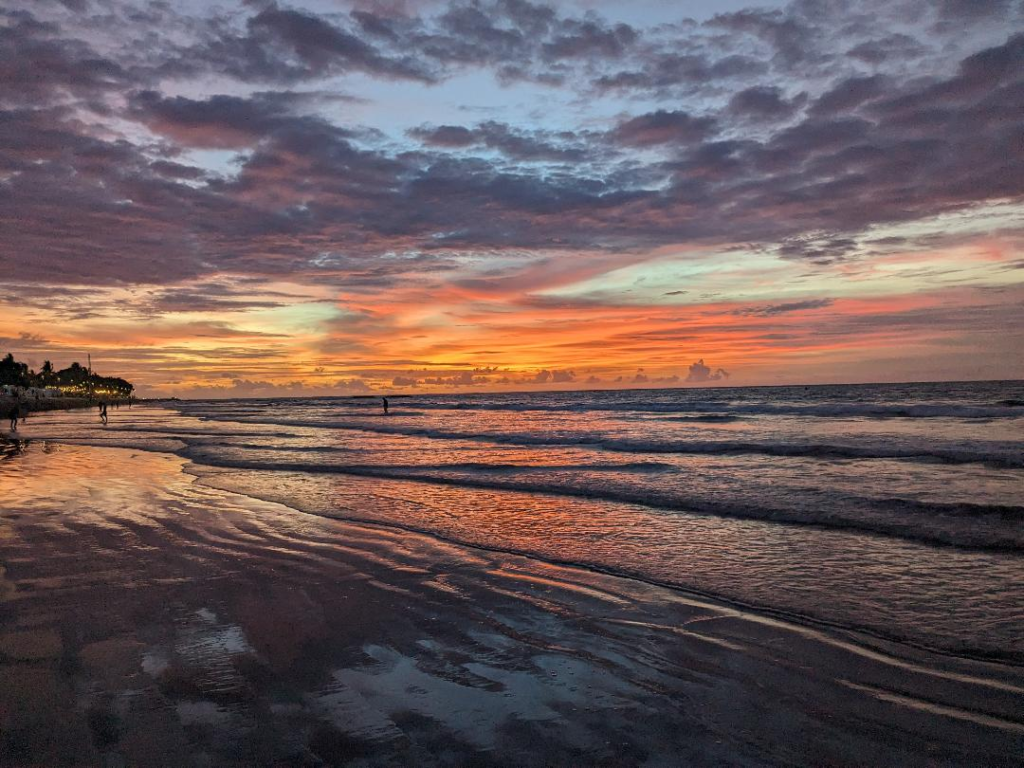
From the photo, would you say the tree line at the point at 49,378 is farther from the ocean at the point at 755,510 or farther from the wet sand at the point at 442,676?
the wet sand at the point at 442,676

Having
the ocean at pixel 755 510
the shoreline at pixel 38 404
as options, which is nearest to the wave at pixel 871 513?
the ocean at pixel 755 510

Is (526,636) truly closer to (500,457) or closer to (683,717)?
(683,717)

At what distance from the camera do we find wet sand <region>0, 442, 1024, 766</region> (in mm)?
4082

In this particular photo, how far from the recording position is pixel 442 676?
204 inches

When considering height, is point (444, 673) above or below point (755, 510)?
above

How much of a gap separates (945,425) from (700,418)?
701 inches

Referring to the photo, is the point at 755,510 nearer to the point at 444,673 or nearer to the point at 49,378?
the point at 444,673

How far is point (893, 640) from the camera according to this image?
6.20 meters

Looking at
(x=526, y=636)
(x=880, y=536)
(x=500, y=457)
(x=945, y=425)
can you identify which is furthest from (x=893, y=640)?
(x=945, y=425)

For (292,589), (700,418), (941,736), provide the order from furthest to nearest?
(700,418) < (292,589) < (941,736)

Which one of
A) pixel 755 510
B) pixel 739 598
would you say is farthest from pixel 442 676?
pixel 755 510

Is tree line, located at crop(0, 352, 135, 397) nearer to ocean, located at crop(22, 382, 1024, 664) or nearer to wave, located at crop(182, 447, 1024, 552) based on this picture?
ocean, located at crop(22, 382, 1024, 664)

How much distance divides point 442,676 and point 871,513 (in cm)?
1068

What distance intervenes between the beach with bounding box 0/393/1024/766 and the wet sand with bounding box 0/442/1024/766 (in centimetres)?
2
